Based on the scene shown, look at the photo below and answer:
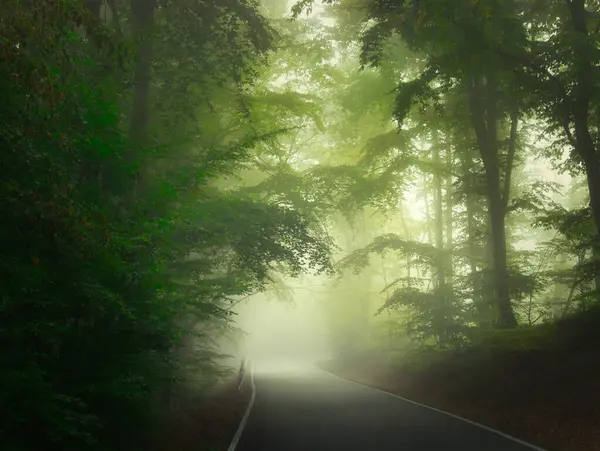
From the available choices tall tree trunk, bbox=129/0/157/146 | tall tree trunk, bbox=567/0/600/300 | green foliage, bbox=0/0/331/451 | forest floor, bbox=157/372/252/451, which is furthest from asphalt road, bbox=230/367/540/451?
tall tree trunk, bbox=129/0/157/146

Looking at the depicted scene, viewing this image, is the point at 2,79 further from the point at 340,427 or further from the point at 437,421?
the point at 437,421

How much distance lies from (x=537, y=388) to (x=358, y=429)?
4.60 metres

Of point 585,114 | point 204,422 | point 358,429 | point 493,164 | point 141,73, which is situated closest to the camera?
point 358,429

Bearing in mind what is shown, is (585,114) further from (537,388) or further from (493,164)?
(537,388)

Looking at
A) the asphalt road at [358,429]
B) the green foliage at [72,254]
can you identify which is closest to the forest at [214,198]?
the green foliage at [72,254]

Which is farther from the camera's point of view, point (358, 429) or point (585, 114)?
point (585, 114)

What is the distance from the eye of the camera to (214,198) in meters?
15.0

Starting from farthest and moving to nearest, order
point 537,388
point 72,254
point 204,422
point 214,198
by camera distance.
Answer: point 214,198 → point 204,422 → point 537,388 → point 72,254

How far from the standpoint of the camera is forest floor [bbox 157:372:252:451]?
1060 cm

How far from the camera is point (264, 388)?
25.1 m

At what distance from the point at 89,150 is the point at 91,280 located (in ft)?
6.79

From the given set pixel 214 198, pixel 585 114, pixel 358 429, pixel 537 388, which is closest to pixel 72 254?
pixel 358 429

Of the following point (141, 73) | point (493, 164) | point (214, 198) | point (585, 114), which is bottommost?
point (214, 198)

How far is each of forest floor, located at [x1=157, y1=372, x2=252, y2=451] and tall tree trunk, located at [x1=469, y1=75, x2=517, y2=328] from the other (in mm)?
9140
